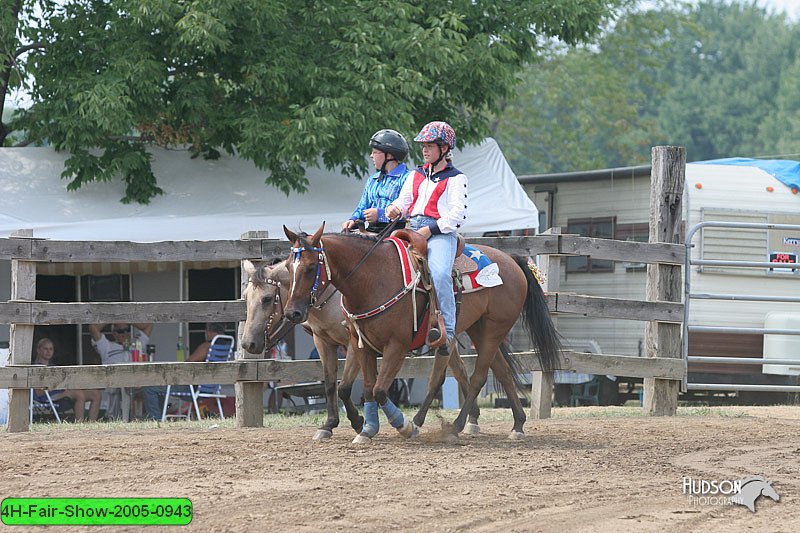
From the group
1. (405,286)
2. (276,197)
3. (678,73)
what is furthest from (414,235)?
(678,73)

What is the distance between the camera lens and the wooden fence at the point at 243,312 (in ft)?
30.9

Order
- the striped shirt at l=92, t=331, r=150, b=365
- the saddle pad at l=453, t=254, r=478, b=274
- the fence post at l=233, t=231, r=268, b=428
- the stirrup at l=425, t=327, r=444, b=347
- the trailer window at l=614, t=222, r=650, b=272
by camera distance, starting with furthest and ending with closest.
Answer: the trailer window at l=614, t=222, r=650, b=272, the striped shirt at l=92, t=331, r=150, b=365, the fence post at l=233, t=231, r=268, b=428, the saddle pad at l=453, t=254, r=478, b=274, the stirrup at l=425, t=327, r=444, b=347

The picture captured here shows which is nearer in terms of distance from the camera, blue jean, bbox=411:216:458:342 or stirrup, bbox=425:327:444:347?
stirrup, bbox=425:327:444:347

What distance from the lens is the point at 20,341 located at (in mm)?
9430

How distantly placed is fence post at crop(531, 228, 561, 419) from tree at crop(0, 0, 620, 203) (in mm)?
3873

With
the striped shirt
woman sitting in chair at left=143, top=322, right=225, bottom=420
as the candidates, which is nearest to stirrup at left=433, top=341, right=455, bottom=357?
woman sitting in chair at left=143, top=322, right=225, bottom=420

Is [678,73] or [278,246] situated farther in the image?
[678,73]

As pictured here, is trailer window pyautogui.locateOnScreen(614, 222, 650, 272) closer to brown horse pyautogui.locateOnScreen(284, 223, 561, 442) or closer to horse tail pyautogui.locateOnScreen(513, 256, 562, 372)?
horse tail pyautogui.locateOnScreen(513, 256, 562, 372)

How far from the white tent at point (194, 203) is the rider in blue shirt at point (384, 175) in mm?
5238

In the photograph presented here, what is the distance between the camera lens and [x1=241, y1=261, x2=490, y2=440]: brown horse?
8.29 meters

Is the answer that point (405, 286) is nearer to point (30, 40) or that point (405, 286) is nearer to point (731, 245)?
point (30, 40)

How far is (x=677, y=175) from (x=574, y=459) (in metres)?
4.80

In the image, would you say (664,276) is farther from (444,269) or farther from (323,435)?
(323,435)

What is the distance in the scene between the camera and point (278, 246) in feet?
32.4
